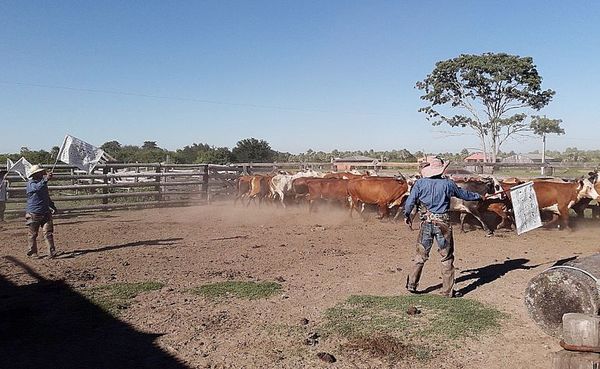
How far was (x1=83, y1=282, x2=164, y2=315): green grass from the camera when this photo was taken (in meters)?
6.57

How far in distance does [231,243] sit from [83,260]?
311 cm

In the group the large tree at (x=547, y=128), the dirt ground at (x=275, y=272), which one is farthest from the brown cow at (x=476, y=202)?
the large tree at (x=547, y=128)

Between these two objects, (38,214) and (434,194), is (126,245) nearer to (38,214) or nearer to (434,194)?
(38,214)

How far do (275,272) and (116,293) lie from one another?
256cm

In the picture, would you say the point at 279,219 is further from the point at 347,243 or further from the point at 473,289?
the point at 473,289

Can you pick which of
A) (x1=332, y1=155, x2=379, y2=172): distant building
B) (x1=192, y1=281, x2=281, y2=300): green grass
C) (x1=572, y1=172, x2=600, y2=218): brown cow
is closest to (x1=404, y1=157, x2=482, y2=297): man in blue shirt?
(x1=192, y1=281, x2=281, y2=300): green grass

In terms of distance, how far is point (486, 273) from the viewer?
27.3ft

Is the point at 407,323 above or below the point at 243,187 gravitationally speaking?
below

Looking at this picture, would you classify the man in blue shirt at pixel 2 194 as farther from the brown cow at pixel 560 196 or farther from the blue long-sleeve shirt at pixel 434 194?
the brown cow at pixel 560 196

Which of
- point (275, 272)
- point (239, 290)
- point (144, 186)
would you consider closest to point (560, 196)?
point (275, 272)

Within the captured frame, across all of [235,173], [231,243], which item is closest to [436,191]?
[231,243]

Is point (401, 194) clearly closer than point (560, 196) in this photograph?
No

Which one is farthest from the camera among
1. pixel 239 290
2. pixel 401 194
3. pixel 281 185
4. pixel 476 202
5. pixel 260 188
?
pixel 260 188

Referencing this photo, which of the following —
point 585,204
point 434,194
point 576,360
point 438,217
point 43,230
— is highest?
point 434,194
